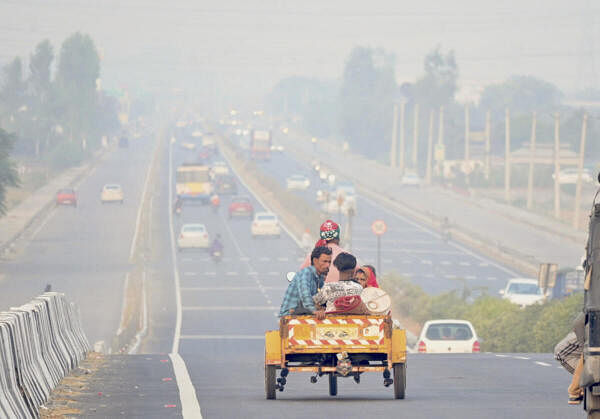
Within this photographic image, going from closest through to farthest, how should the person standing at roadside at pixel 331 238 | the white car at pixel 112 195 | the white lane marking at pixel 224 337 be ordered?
the person standing at roadside at pixel 331 238 → the white lane marking at pixel 224 337 → the white car at pixel 112 195

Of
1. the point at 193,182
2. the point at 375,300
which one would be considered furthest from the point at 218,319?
the point at 193,182

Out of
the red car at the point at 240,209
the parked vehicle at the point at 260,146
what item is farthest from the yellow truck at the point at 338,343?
the parked vehicle at the point at 260,146

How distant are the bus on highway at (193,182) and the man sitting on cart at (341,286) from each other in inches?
3271

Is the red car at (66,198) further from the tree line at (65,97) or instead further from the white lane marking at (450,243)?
the tree line at (65,97)

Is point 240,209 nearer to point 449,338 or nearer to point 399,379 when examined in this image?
point 449,338

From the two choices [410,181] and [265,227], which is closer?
[265,227]

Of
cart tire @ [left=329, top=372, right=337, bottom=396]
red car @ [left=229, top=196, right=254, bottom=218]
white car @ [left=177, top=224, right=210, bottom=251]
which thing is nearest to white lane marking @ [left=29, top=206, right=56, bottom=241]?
white car @ [left=177, top=224, right=210, bottom=251]

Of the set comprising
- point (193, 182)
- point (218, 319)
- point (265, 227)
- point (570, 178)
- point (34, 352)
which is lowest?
point (570, 178)

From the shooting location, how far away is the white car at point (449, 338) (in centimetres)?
3073

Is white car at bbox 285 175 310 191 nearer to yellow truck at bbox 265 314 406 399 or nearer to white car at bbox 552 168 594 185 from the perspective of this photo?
white car at bbox 552 168 594 185

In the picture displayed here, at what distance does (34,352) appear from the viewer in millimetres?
14109

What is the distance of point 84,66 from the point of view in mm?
170750

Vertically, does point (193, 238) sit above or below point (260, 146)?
above

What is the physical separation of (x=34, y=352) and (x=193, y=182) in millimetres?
85108
